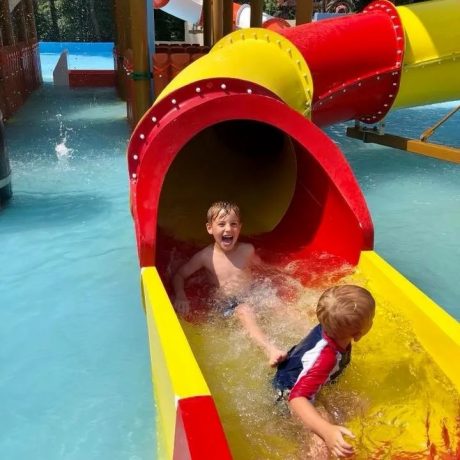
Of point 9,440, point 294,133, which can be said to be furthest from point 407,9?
point 9,440

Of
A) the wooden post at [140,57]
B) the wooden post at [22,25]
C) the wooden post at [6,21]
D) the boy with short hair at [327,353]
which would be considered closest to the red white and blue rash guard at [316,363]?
the boy with short hair at [327,353]

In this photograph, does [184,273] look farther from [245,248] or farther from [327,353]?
[327,353]

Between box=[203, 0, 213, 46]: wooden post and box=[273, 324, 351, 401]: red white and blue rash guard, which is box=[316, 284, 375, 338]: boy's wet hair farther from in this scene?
box=[203, 0, 213, 46]: wooden post

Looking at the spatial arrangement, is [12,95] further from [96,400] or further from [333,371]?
[333,371]

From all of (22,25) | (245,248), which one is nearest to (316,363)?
(245,248)

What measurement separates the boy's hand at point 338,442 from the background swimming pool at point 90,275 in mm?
947

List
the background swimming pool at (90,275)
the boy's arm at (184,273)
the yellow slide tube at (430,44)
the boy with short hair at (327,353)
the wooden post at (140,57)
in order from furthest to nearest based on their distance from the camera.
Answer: the wooden post at (140,57) < the yellow slide tube at (430,44) < the boy's arm at (184,273) < the background swimming pool at (90,275) < the boy with short hair at (327,353)

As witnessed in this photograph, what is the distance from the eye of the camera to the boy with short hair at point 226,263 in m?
2.65

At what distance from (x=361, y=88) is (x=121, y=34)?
649 cm

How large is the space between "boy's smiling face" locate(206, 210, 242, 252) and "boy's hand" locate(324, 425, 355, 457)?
3.96 ft

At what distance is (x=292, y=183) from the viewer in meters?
3.50

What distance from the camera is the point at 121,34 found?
9594 mm

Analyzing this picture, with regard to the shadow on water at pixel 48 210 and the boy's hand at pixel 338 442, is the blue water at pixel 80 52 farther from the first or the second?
the boy's hand at pixel 338 442

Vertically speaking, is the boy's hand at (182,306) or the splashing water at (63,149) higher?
the boy's hand at (182,306)
